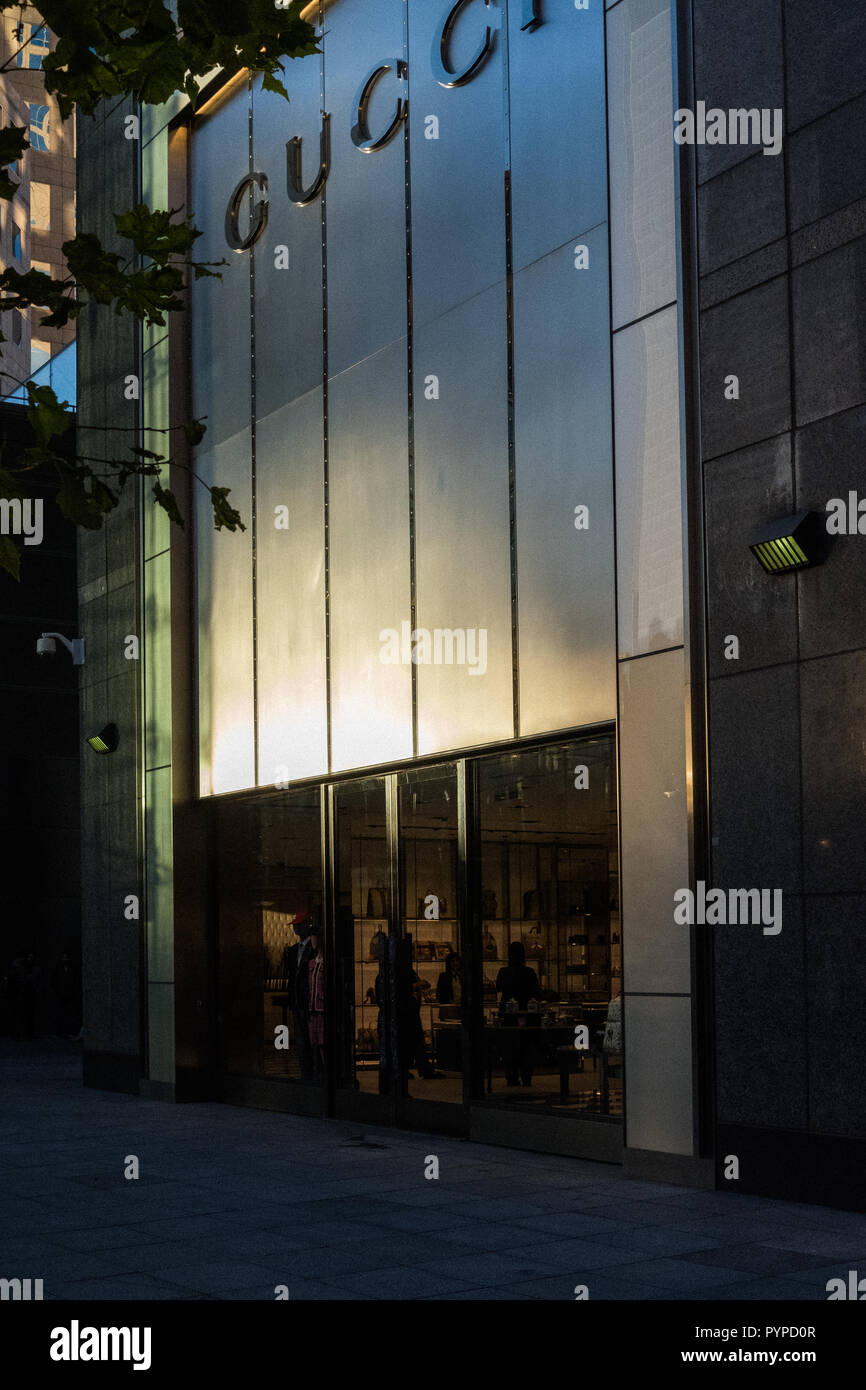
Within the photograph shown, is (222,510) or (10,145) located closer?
(10,145)

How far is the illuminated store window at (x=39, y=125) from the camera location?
78.8 metres

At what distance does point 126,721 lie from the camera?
2033 cm

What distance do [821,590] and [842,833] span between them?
165 cm

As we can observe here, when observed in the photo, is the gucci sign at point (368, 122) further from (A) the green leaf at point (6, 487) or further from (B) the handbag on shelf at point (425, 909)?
(A) the green leaf at point (6, 487)

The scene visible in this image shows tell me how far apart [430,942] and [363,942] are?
129 cm

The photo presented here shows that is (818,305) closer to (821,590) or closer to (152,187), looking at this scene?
(821,590)

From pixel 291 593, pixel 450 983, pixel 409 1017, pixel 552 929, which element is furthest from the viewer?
pixel 291 593

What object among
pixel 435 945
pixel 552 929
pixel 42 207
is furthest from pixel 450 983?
pixel 42 207

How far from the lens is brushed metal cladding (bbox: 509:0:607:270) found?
43.4 ft

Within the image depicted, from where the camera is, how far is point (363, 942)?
16266mm

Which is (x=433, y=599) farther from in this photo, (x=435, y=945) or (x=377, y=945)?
(x=377, y=945)

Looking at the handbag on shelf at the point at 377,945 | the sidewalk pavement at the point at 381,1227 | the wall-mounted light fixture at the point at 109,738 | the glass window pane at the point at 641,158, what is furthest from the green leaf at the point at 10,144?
the wall-mounted light fixture at the point at 109,738

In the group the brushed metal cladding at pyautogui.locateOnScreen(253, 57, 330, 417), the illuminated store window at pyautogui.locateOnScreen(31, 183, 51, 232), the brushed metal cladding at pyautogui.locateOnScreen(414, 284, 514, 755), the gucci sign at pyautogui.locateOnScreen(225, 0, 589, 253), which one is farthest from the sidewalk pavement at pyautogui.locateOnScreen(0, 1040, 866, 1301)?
the illuminated store window at pyautogui.locateOnScreen(31, 183, 51, 232)

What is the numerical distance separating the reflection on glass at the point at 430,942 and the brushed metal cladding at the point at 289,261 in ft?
16.0
